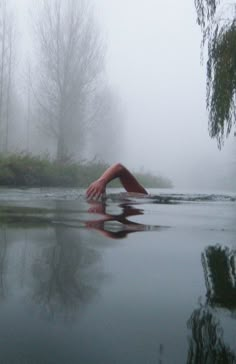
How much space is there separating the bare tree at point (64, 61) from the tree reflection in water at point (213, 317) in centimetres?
1972

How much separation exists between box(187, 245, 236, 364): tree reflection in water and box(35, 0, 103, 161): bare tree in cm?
1972

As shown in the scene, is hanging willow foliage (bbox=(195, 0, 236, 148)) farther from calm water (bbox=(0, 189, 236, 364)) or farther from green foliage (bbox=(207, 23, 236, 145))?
calm water (bbox=(0, 189, 236, 364))

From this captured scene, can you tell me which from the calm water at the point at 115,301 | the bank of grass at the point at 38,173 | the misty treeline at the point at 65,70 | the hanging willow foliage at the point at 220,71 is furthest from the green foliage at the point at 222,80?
the misty treeline at the point at 65,70

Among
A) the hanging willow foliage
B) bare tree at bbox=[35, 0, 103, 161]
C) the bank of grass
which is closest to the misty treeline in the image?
bare tree at bbox=[35, 0, 103, 161]

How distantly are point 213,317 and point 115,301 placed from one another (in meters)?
0.17

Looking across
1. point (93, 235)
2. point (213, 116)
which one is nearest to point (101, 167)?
point (213, 116)

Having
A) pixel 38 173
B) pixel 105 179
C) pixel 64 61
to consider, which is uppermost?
pixel 64 61

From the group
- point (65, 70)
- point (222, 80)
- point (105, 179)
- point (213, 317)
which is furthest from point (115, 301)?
point (65, 70)

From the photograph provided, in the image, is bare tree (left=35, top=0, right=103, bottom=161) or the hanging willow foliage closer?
the hanging willow foliage

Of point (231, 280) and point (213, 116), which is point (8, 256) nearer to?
point (231, 280)

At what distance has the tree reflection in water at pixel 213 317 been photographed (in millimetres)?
546

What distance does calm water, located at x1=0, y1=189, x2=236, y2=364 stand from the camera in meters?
0.55

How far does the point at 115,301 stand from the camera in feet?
2.51

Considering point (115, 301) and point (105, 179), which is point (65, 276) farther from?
point (105, 179)
